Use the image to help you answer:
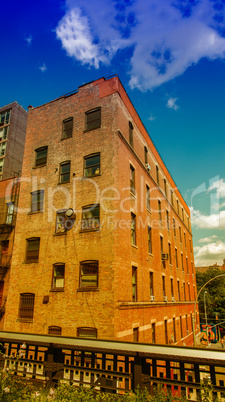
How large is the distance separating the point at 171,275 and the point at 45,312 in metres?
14.9

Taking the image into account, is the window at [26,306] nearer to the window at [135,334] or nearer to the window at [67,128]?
the window at [135,334]

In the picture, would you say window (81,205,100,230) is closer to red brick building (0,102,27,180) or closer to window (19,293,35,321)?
window (19,293,35,321)

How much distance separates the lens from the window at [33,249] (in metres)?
18.3

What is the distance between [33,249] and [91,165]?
7.14 meters

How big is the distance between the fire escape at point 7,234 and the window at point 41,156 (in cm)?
420

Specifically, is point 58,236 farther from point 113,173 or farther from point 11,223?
point 11,223

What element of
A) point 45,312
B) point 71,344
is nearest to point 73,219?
point 45,312

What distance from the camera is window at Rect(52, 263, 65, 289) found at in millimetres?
16519

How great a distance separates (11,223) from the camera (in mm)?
22406

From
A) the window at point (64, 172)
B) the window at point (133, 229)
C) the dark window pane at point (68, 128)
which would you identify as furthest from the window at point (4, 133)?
the window at point (133, 229)

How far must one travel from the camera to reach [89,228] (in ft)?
53.6

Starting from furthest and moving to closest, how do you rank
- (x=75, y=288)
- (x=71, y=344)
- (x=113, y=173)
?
(x=113, y=173)
(x=75, y=288)
(x=71, y=344)

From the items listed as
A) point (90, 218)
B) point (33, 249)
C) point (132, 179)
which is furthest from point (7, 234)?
point (132, 179)

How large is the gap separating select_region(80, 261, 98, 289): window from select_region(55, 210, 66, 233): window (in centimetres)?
291
